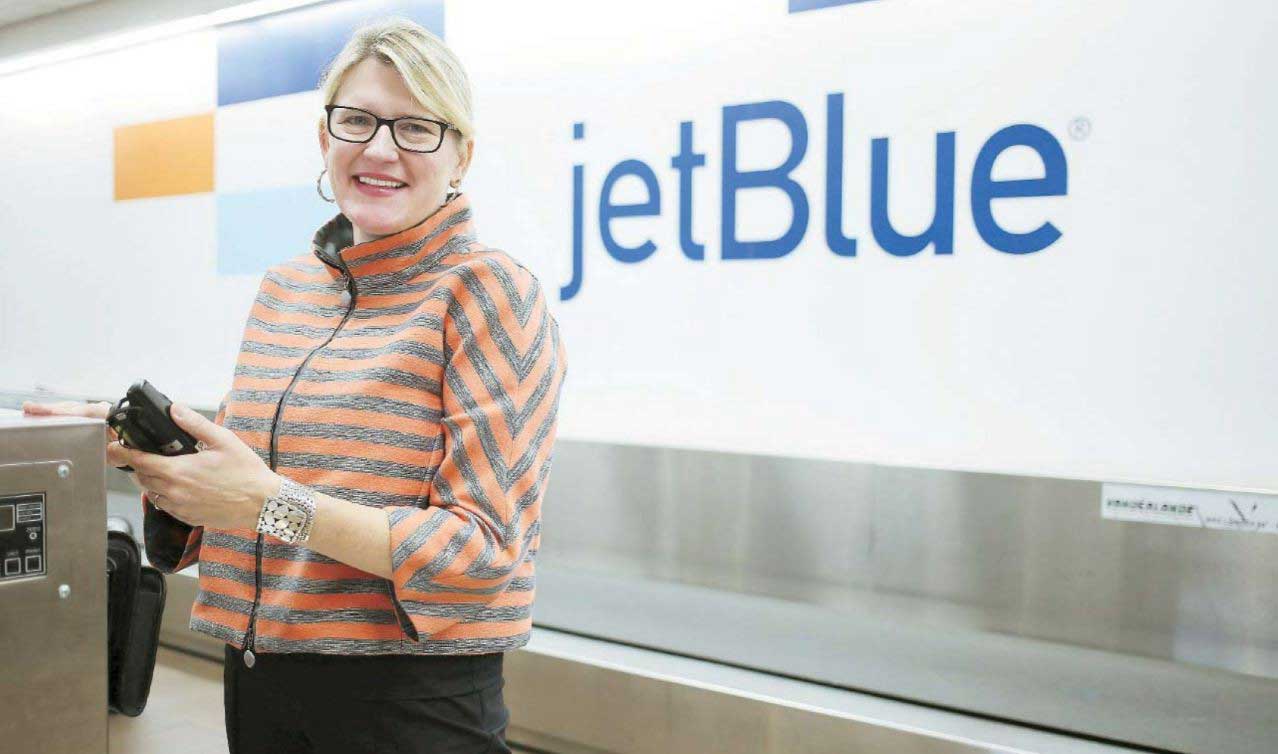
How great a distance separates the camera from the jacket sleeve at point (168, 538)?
4.66 ft

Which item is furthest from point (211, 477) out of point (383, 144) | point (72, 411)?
point (383, 144)

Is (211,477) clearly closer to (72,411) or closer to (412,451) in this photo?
(412,451)

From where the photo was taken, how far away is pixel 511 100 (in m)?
3.58

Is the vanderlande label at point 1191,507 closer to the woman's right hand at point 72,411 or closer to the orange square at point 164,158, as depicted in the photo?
the woman's right hand at point 72,411

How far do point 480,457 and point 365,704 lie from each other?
13.2 inches

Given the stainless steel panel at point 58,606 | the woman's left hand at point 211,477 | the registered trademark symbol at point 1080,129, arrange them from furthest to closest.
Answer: the registered trademark symbol at point 1080,129 → the woman's left hand at point 211,477 → the stainless steel panel at point 58,606

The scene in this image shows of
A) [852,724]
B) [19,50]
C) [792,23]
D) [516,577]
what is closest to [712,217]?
[792,23]

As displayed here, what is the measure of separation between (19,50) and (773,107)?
4.06 meters

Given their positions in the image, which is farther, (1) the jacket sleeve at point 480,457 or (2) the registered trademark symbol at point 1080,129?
(2) the registered trademark symbol at point 1080,129

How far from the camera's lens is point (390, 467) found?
3.97 ft

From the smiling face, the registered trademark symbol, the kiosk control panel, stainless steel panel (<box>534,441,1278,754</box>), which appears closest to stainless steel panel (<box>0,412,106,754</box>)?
the kiosk control panel

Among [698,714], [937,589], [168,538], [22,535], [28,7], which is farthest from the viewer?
[28,7]

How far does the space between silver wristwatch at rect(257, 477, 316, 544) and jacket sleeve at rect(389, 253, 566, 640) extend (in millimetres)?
88

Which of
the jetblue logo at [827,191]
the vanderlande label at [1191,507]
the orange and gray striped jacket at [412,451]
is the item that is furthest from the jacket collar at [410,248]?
the vanderlande label at [1191,507]
